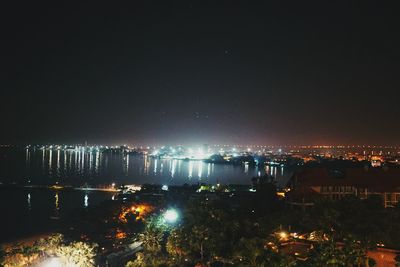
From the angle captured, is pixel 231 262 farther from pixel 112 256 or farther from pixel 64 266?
pixel 112 256

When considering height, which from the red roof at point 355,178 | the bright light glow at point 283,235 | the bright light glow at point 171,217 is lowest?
the bright light glow at point 171,217

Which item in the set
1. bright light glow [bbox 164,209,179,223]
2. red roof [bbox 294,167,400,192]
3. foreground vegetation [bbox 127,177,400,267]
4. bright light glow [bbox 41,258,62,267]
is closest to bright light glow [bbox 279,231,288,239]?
foreground vegetation [bbox 127,177,400,267]

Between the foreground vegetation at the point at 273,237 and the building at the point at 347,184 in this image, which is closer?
the foreground vegetation at the point at 273,237

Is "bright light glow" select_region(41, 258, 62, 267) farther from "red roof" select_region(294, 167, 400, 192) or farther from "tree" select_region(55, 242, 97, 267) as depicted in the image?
"red roof" select_region(294, 167, 400, 192)

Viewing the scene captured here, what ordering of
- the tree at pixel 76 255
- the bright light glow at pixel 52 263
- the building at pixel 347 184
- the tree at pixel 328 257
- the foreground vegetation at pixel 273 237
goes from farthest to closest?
the building at pixel 347 184 → the bright light glow at pixel 52 263 → the tree at pixel 76 255 → the foreground vegetation at pixel 273 237 → the tree at pixel 328 257

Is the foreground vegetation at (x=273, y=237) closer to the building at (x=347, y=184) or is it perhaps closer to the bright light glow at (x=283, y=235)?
the bright light glow at (x=283, y=235)

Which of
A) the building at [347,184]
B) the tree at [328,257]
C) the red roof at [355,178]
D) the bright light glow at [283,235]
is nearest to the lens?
the tree at [328,257]

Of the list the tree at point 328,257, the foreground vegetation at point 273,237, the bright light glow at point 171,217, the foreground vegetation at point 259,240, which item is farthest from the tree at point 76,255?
the tree at point 328,257

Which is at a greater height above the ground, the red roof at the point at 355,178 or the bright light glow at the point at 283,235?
the red roof at the point at 355,178

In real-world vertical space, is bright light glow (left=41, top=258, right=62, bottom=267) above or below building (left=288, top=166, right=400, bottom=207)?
below
